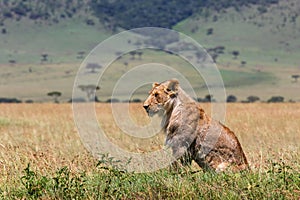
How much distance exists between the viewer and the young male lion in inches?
344

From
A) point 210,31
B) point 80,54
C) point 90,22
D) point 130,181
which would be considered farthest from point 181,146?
point 90,22

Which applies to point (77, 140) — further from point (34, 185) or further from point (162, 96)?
point (34, 185)

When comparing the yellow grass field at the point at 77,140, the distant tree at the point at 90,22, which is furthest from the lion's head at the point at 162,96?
the distant tree at the point at 90,22

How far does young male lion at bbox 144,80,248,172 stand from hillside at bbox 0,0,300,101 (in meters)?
94.5

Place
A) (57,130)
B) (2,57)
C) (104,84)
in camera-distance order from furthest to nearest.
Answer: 1. (2,57)
2. (104,84)
3. (57,130)

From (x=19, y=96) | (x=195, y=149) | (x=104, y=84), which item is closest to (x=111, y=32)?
(x=104, y=84)

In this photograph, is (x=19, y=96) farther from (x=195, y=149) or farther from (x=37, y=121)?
(x=195, y=149)

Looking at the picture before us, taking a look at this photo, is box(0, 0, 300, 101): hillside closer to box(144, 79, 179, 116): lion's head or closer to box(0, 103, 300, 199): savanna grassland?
box(0, 103, 300, 199): savanna grassland

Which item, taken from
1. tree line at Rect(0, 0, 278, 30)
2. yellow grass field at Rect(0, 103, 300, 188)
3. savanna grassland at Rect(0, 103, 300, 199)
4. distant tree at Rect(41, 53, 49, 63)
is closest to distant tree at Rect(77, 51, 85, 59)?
distant tree at Rect(41, 53, 49, 63)

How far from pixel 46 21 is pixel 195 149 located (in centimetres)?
15604

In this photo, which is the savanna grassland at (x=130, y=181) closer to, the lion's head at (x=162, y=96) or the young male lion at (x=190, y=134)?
the young male lion at (x=190, y=134)

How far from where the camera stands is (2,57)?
13850 centimetres

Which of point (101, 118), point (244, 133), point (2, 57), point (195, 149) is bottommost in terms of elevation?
point (2, 57)

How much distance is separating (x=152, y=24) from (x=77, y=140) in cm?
16153
